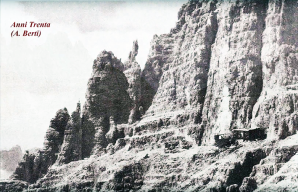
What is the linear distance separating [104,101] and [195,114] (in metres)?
3.87

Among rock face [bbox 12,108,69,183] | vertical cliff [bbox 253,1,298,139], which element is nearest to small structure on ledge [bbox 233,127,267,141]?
vertical cliff [bbox 253,1,298,139]

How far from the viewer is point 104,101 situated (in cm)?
2573

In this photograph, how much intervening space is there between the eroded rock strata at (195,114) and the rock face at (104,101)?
0.12ft

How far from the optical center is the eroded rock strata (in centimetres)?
2150

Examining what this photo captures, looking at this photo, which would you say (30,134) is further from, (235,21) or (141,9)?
(235,21)

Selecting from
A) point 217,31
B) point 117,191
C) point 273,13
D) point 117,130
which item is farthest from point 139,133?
point 273,13

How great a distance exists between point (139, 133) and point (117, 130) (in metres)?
0.85

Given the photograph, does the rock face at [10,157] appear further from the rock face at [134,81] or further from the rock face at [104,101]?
the rock face at [134,81]

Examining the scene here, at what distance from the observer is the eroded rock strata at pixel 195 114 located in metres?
21.5

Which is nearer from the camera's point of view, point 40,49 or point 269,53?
point 269,53

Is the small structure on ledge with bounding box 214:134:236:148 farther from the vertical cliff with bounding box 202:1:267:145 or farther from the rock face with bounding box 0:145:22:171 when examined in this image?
the rock face with bounding box 0:145:22:171

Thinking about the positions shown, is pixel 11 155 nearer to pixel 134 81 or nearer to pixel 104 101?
pixel 104 101

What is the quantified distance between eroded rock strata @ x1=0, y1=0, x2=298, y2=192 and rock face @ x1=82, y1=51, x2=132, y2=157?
0.12 ft

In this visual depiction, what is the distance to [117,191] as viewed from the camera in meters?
22.4
